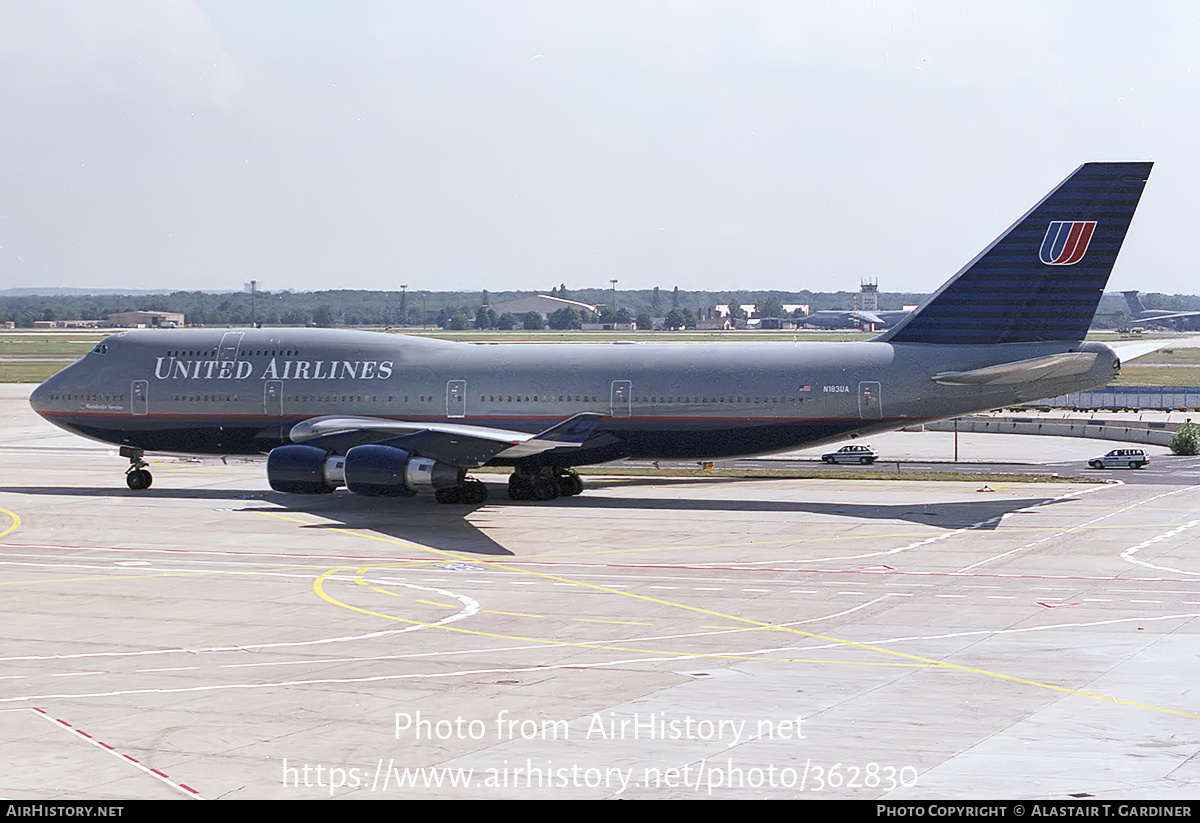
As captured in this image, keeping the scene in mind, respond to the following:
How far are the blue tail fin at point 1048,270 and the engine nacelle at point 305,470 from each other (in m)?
21.1

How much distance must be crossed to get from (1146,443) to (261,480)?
58.1 metres

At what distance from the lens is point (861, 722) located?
19234 mm

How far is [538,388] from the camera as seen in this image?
158ft

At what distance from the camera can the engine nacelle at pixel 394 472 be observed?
140ft

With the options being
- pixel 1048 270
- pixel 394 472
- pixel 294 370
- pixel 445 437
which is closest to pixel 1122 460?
pixel 1048 270

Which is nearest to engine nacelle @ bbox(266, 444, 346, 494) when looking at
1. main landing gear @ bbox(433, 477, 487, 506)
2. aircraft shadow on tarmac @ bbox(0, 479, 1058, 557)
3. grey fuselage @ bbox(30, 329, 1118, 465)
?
aircraft shadow on tarmac @ bbox(0, 479, 1058, 557)

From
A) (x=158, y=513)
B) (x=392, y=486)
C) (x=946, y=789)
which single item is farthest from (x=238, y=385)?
(x=946, y=789)

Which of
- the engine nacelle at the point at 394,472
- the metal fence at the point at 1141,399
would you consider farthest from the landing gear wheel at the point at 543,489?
the metal fence at the point at 1141,399

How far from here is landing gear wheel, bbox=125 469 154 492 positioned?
5228cm

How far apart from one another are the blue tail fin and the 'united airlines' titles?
66.7ft

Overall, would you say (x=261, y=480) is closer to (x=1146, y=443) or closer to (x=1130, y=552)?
(x=1130, y=552)

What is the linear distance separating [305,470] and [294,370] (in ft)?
21.0

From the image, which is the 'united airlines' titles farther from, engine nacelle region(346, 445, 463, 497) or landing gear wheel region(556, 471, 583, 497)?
landing gear wheel region(556, 471, 583, 497)
